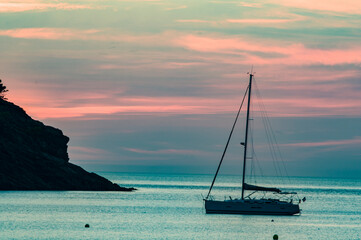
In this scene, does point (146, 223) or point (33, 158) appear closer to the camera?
point (146, 223)

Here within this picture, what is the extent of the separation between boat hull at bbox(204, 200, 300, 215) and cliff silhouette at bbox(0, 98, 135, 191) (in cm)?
5565

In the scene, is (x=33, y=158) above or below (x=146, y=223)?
above

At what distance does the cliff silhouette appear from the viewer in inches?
5310

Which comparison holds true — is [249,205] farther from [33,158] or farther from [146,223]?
[33,158]

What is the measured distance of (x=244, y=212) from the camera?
87438 mm

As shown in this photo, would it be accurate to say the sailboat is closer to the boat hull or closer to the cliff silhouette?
the boat hull

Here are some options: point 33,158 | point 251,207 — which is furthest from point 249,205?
point 33,158

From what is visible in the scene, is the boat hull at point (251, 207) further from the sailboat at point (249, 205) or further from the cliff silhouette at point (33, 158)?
the cliff silhouette at point (33, 158)

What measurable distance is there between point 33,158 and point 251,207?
205 feet

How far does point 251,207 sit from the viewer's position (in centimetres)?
8750

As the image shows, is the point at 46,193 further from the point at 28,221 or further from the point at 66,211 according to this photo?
the point at 28,221

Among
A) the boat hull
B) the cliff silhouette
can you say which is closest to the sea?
the boat hull

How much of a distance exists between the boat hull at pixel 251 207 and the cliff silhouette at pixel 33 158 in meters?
55.6

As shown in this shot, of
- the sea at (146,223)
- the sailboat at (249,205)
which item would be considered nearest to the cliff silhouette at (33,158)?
the sea at (146,223)
